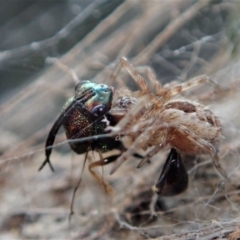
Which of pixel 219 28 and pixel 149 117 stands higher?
pixel 149 117

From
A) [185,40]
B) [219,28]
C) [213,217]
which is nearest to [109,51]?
[185,40]

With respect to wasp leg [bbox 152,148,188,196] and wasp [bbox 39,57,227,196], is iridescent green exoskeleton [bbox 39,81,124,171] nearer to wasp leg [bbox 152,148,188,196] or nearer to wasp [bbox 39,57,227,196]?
wasp [bbox 39,57,227,196]

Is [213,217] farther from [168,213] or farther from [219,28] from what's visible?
[219,28]

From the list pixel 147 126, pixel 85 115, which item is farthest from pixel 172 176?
pixel 85 115

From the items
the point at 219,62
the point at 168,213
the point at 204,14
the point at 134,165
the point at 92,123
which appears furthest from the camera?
the point at 204,14

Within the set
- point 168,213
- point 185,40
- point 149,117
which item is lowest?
point 168,213

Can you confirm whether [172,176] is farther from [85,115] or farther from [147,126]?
[85,115]

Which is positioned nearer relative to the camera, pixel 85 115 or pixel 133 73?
pixel 85 115
